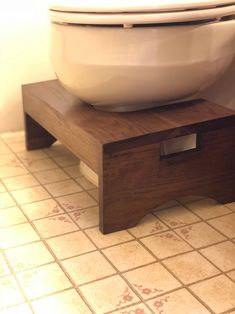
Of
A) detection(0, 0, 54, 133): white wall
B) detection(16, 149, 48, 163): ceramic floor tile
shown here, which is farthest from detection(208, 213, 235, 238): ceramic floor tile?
detection(0, 0, 54, 133): white wall

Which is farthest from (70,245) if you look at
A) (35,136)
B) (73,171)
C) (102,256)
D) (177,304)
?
(35,136)

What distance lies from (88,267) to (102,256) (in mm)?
48

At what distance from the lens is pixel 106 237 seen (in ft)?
3.48

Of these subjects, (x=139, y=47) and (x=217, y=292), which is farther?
(x=139, y=47)

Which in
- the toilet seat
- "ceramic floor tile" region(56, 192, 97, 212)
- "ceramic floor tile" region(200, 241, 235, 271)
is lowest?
"ceramic floor tile" region(200, 241, 235, 271)

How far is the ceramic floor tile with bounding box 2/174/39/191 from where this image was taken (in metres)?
1.32

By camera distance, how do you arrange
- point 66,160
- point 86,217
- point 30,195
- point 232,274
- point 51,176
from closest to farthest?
point 232,274, point 86,217, point 30,195, point 51,176, point 66,160

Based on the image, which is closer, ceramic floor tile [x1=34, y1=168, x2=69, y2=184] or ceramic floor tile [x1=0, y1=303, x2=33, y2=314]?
ceramic floor tile [x1=0, y1=303, x2=33, y2=314]

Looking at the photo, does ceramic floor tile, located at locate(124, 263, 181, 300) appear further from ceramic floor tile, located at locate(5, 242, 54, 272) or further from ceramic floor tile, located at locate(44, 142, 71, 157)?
ceramic floor tile, located at locate(44, 142, 71, 157)

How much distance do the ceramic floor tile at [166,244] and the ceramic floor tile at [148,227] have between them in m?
0.02

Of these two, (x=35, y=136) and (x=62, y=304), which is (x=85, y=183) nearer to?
(x=35, y=136)

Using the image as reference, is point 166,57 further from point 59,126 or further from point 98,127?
point 59,126

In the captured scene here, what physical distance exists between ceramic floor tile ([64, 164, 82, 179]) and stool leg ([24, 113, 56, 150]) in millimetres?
198

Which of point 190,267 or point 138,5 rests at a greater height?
point 138,5
